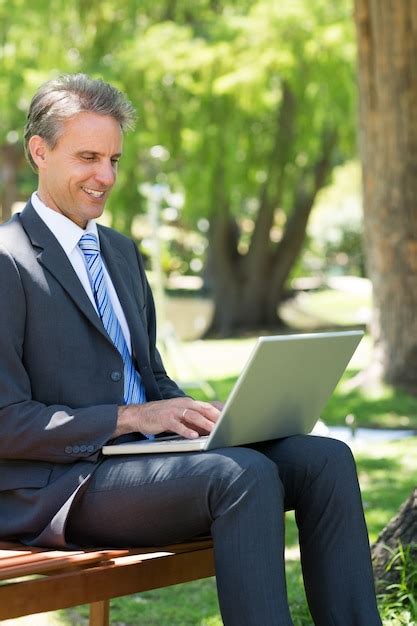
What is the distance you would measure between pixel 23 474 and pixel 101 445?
0.21 metres

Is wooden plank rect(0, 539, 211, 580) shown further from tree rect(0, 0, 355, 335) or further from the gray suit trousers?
tree rect(0, 0, 355, 335)

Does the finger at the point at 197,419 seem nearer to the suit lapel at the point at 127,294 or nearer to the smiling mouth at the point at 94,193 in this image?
the suit lapel at the point at 127,294

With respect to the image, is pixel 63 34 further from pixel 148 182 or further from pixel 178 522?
pixel 178 522

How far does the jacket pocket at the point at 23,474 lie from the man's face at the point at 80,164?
2.25 feet

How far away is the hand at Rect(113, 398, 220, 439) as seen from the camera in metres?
2.86

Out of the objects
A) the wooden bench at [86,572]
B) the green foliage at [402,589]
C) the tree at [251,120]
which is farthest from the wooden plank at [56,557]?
the tree at [251,120]

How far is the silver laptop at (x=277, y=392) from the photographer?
272 centimetres

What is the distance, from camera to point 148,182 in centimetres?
2058

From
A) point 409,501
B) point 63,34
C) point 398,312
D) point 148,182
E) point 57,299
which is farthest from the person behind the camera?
point 148,182

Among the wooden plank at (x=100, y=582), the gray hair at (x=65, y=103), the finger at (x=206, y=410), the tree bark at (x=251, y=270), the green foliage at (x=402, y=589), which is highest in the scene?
the gray hair at (x=65, y=103)

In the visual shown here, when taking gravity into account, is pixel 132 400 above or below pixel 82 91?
below

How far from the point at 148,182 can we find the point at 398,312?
1127cm

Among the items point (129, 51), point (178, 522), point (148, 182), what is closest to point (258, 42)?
point (129, 51)

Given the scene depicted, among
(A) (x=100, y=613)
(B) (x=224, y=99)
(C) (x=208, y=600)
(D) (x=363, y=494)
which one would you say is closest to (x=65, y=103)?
(A) (x=100, y=613)
